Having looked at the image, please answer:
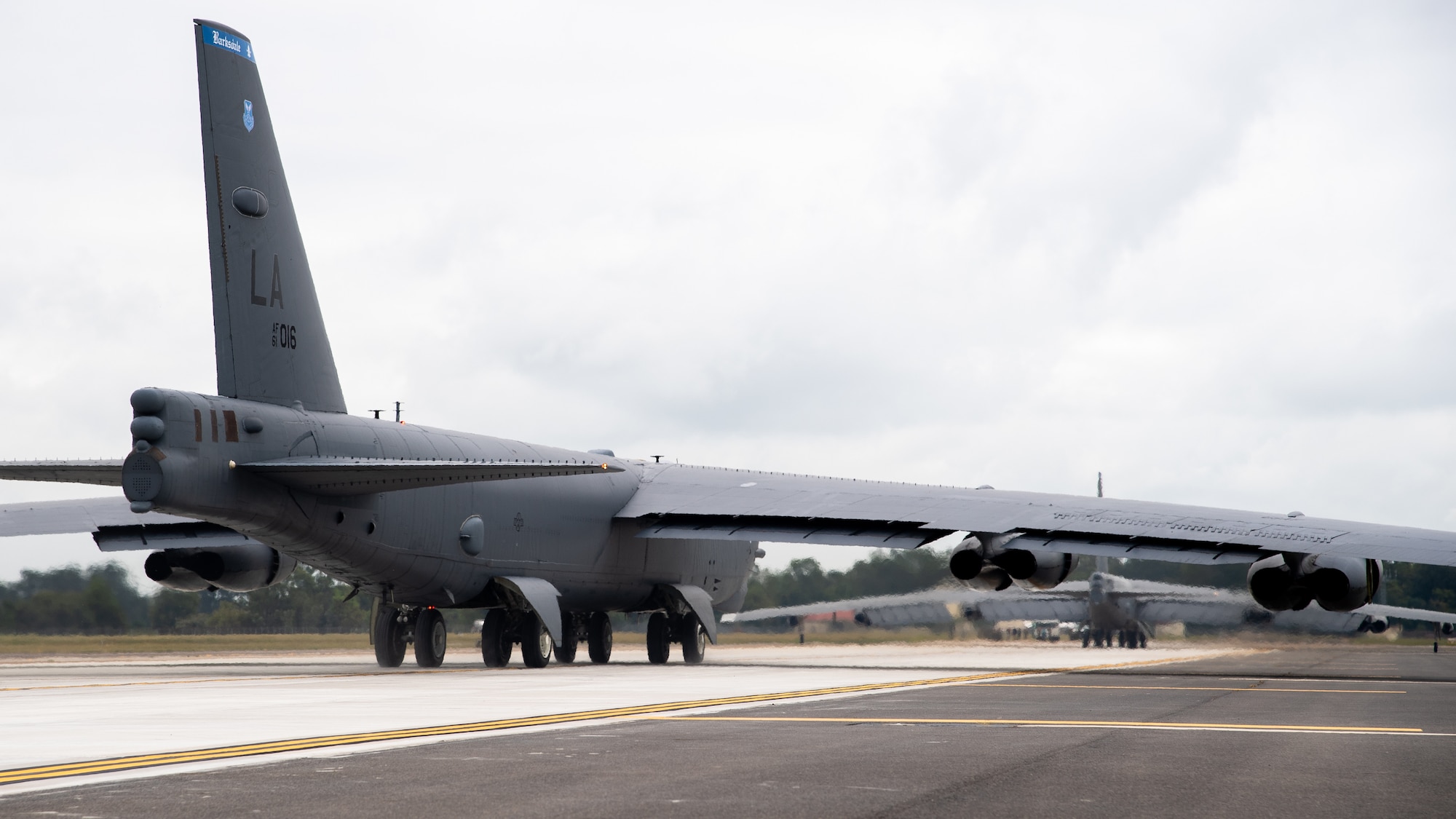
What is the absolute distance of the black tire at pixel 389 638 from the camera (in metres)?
26.2

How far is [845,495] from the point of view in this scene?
26.4 meters

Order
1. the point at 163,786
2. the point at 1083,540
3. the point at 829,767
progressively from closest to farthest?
the point at 163,786 → the point at 829,767 → the point at 1083,540

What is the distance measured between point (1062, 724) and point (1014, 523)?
10.3 m

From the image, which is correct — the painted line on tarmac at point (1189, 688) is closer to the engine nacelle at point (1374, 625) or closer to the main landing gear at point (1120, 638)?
the engine nacelle at point (1374, 625)

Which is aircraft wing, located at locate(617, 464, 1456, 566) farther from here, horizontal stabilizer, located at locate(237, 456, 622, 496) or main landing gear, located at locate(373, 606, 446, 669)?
horizontal stabilizer, located at locate(237, 456, 622, 496)

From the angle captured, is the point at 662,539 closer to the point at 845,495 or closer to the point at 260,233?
the point at 845,495

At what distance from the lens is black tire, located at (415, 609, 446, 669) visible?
2591 centimetres

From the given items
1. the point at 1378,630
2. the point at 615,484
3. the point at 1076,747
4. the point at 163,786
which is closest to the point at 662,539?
the point at 615,484

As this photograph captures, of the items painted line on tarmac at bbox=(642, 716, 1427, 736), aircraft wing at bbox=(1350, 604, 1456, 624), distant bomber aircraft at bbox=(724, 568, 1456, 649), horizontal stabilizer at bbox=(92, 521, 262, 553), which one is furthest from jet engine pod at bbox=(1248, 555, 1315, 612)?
aircraft wing at bbox=(1350, 604, 1456, 624)

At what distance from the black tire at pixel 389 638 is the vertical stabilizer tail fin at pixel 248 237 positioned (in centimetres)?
686

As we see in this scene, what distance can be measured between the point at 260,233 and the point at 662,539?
503 inches

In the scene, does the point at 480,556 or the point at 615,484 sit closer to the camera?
the point at 480,556

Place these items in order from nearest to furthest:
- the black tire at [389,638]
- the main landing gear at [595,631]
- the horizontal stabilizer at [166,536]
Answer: the black tire at [389,638] < the horizontal stabilizer at [166,536] < the main landing gear at [595,631]

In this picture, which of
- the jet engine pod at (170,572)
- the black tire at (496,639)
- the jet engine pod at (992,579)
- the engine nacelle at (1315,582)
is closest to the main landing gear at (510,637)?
the black tire at (496,639)
